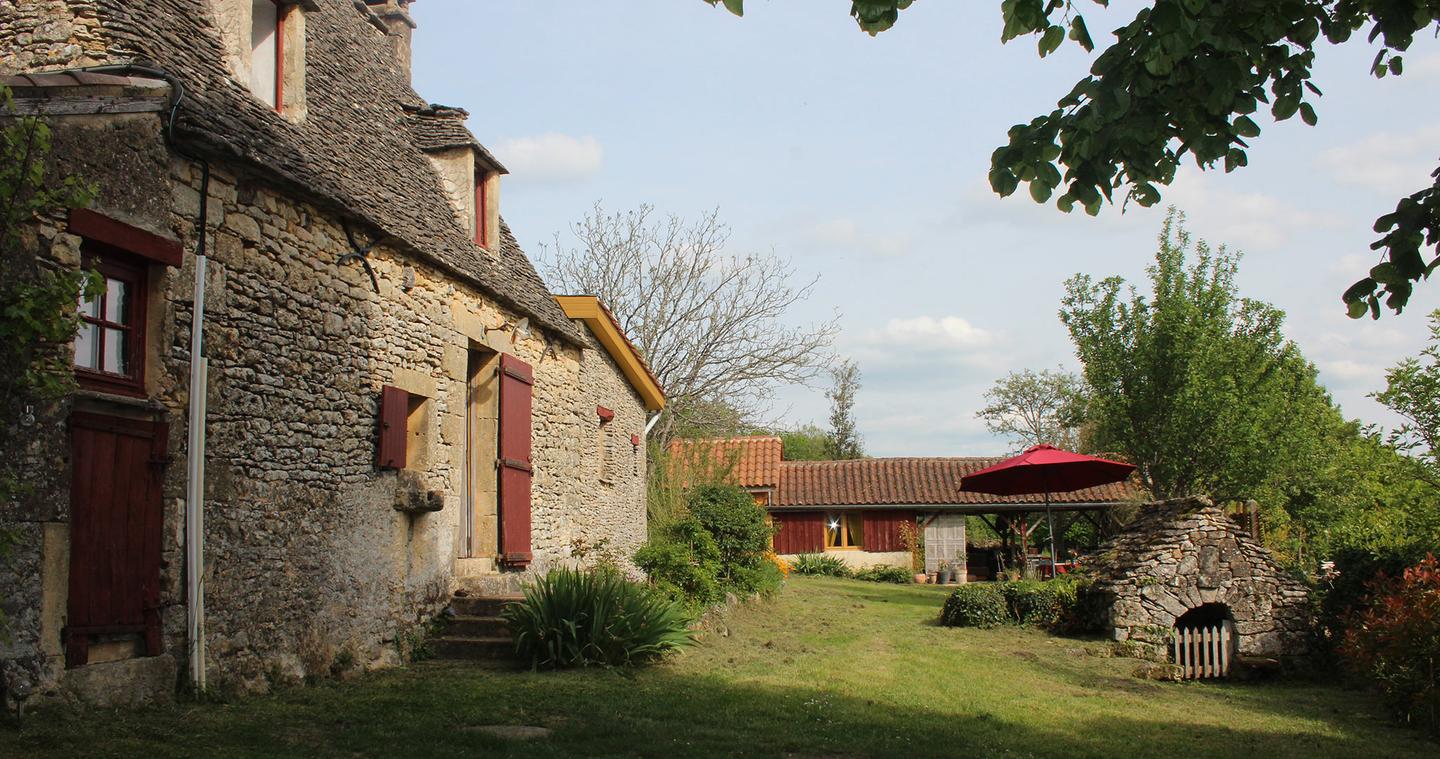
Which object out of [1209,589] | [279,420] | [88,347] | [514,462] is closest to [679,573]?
[514,462]

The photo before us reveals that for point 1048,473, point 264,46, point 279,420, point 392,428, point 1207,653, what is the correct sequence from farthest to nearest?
point 1048,473
point 1207,653
point 392,428
point 264,46
point 279,420

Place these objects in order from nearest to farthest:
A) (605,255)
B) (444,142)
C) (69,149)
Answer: (69,149) → (444,142) → (605,255)

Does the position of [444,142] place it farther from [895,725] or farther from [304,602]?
[895,725]

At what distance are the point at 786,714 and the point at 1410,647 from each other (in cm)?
580

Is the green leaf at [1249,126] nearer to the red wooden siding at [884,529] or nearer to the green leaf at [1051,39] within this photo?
the green leaf at [1051,39]

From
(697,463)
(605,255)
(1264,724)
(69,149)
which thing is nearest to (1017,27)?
(69,149)

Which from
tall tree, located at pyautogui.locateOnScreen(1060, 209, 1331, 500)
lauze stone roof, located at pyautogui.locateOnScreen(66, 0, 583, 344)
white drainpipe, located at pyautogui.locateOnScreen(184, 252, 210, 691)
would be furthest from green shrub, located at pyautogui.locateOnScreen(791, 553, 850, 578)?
white drainpipe, located at pyautogui.locateOnScreen(184, 252, 210, 691)

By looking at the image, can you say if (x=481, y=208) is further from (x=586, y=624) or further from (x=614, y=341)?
(x=586, y=624)

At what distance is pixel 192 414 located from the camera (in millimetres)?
6812

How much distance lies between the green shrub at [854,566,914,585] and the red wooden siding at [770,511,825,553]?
2.24 metres

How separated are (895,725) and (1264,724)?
12.4 ft

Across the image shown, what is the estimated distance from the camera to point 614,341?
15500 mm

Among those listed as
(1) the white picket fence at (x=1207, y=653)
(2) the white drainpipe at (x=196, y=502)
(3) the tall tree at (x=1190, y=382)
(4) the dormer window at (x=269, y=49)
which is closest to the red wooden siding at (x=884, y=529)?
(3) the tall tree at (x=1190, y=382)

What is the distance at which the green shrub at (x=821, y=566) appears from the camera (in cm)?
2923
